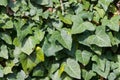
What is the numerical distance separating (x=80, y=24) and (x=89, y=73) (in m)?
0.42

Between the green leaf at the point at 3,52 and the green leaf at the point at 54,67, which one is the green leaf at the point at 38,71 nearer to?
the green leaf at the point at 54,67

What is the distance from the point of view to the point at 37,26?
8.11 ft

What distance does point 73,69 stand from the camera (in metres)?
2.50

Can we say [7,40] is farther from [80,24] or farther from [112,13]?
[112,13]

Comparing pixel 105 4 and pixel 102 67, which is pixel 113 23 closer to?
pixel 105 4

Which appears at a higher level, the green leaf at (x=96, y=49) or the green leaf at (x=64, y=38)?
the green leaf at (x=64, y=38)

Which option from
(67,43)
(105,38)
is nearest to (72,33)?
(67,43)

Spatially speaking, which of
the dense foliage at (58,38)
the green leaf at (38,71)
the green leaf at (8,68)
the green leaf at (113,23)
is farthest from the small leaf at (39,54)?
the green leaf at (113,23)

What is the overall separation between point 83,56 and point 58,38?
0.27 metres

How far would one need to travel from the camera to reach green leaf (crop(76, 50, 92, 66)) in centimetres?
251

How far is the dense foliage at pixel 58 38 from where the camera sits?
2.44 metres

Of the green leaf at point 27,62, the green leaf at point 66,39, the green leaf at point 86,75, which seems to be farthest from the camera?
the green leaf at point 86,75

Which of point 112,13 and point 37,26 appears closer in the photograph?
point 37,26

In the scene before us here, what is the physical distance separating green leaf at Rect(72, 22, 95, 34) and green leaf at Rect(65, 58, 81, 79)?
253 mm
